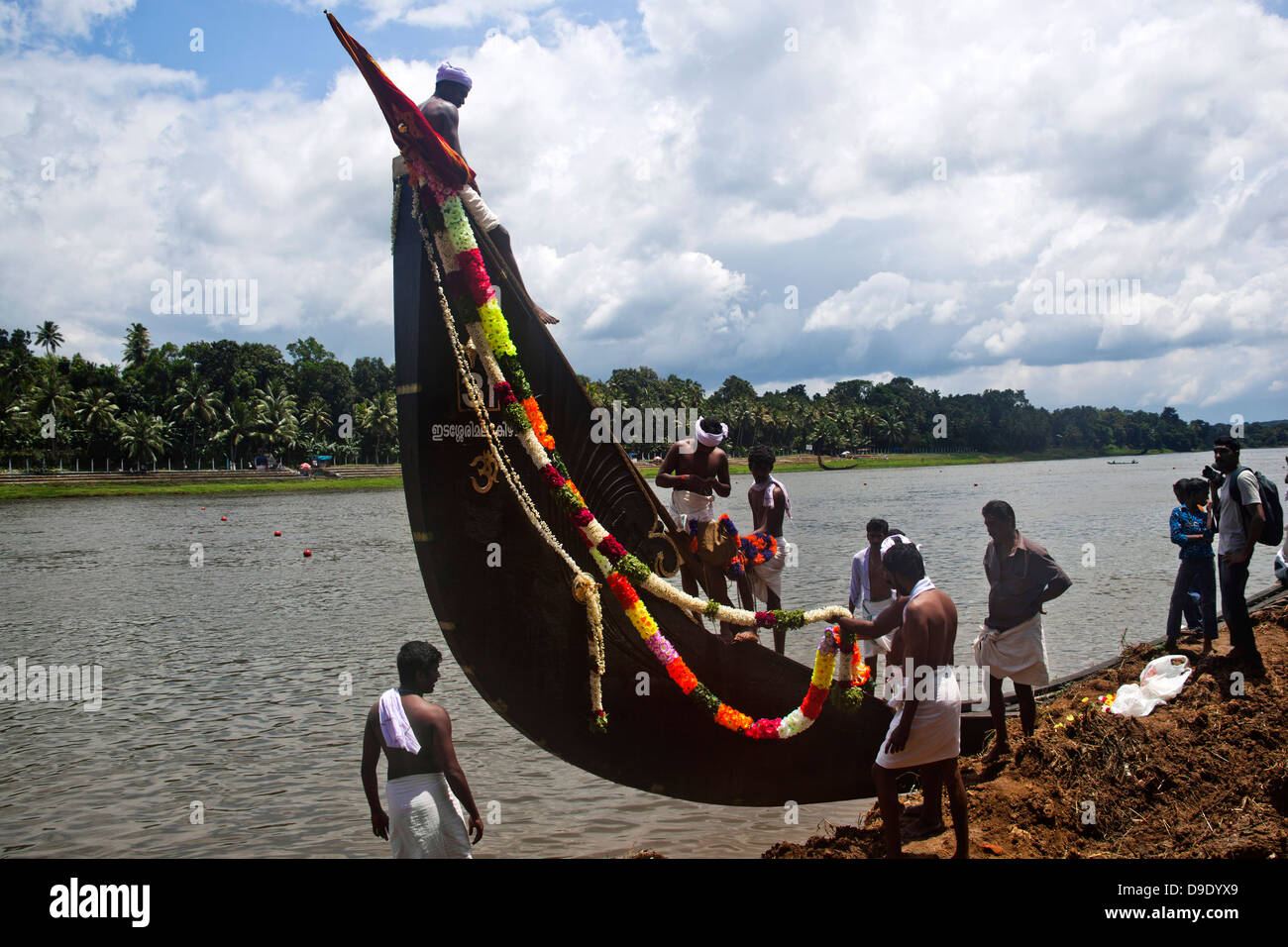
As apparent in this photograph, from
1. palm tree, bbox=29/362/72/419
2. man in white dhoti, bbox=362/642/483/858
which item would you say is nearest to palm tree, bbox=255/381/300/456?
palm tree, bbox=29/362/72/419

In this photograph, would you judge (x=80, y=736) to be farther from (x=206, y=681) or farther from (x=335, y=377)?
(x=335, y=377)

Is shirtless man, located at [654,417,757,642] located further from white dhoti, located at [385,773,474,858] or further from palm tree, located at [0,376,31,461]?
palm tree, located at [0,376,31,461]

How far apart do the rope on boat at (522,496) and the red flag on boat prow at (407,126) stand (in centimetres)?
21

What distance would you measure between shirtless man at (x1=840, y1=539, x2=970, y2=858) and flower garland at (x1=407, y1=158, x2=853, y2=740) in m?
0.42

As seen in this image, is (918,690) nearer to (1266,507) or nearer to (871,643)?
(871,643)

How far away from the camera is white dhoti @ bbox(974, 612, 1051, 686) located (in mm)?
6266

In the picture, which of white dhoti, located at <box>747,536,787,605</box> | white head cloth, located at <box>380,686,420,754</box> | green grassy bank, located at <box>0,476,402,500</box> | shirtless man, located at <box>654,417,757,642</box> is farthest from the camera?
green grassy bank, located at <box>0,476,402,500</box>

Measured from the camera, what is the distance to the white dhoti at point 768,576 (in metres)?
8.73

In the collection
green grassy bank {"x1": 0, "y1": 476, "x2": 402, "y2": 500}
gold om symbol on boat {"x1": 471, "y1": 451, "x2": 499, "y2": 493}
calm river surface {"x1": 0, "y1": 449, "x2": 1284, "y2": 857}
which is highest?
gold om symbol on boat {"x1": 471, "y1": 451, "x2": 499, "y2": 493}

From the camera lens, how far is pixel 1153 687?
23.9ft

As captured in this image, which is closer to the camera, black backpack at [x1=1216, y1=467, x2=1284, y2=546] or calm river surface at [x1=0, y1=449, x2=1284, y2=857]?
calm river surface at [x1=0, y1=449, x2=1284, y2=857]

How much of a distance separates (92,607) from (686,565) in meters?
14.5
